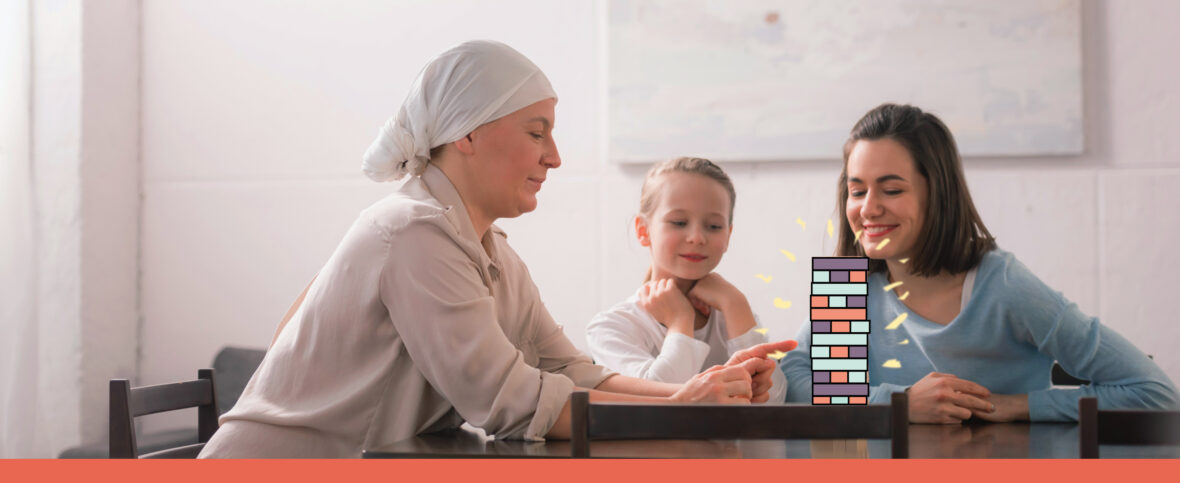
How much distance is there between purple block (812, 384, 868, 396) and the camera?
1.49 m

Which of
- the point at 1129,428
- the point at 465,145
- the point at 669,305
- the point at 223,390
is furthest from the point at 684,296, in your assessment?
the point at 223,390

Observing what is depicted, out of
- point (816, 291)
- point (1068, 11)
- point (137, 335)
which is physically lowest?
point (137, 335)

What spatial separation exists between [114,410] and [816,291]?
1329 millimetres

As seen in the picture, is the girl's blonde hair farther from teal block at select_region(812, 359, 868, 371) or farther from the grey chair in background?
the grey chair in background

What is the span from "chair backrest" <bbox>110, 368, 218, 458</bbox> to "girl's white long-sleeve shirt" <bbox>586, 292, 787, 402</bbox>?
0.95m

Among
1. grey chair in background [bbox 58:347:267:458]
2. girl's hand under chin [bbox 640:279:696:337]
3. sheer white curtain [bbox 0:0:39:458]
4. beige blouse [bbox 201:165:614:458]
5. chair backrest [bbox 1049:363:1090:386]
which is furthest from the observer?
sheer white curtain [bbox 0:0:39:458]

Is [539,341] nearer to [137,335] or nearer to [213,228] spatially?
[213,228]

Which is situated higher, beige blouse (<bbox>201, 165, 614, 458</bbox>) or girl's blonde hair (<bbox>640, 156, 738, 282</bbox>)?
girl's blonde hair (<bbox>640, 156, 738, 282</bbox>)

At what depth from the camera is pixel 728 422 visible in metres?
1.34

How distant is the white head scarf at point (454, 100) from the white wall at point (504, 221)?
6.35 ft

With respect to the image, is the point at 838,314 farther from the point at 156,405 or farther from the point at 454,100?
the point at 156,405

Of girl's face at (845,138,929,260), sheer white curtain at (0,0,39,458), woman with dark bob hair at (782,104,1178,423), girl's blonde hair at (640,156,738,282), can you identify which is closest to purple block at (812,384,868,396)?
woman with dark bob hair at (782,104,1178,423)

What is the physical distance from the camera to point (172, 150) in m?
4.23

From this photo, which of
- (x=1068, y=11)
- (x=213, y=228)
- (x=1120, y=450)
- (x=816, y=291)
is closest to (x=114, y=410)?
(x=816, y=291)
